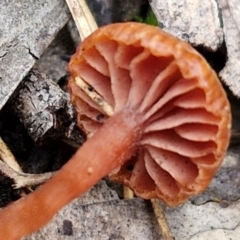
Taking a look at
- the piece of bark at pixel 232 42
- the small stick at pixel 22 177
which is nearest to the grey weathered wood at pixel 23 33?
the small stick at pixel 22 177

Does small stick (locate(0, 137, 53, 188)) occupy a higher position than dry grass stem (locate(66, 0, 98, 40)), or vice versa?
dry grass stem (locate(66, 0, 98, 40))

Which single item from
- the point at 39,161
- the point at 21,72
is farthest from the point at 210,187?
the point at 21,72

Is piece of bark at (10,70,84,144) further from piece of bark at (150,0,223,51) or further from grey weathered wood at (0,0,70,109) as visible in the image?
piece of bark at (150,0,223,51)

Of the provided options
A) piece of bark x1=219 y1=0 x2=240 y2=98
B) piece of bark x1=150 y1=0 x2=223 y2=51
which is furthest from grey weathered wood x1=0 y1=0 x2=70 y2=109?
piece of bark x1=219 y1=0 x2=240 y2=98

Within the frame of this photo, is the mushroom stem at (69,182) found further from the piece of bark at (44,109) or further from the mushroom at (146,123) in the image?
the piece of bark at (44,109)

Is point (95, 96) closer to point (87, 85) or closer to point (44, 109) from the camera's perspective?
point (87, 85)

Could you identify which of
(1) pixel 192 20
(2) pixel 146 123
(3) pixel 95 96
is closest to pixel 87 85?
(3) pixel 95 96
